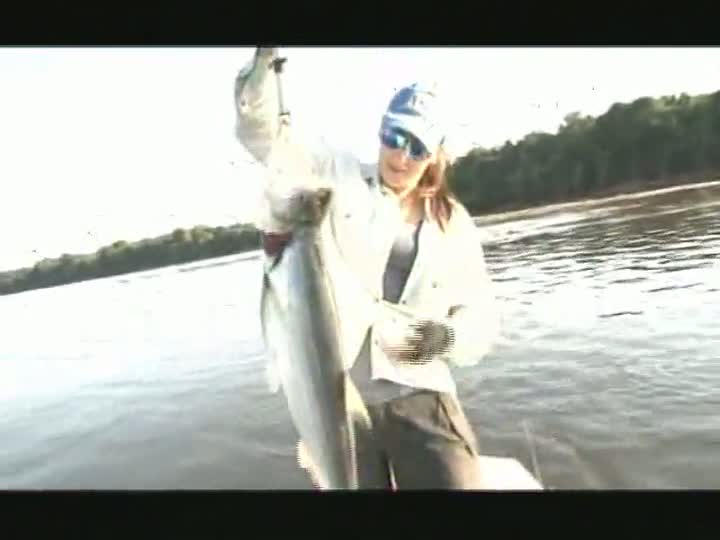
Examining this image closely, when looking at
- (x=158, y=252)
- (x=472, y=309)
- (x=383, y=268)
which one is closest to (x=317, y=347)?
(x=383, y=268)

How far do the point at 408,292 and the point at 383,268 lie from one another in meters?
0.09

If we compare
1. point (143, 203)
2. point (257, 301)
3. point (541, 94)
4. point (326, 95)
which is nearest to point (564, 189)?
point (541, 94)

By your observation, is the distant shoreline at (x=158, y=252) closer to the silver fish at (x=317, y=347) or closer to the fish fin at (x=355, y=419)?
the silver fish at (x=317, y=347)

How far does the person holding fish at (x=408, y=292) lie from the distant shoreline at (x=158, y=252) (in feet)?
0.37

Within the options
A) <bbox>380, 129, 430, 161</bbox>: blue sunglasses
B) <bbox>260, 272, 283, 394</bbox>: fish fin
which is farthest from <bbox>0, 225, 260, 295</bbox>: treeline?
<bbox>380, 129, 430, 161</bbox>: blue sunglasses

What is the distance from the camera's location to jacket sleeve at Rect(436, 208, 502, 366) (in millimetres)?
2398

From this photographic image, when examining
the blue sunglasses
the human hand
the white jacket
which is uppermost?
the blue sunglasses

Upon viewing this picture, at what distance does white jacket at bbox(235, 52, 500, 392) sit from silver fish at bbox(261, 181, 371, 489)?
44mm

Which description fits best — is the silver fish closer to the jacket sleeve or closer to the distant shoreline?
the distant shoreline

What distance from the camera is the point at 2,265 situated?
2572 mm

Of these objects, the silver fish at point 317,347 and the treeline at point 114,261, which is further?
the treeline at point 114,261

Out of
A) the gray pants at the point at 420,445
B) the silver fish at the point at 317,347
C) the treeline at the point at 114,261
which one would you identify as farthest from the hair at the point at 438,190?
the treeline at the point at 114,261

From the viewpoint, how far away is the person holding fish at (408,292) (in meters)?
2.38
